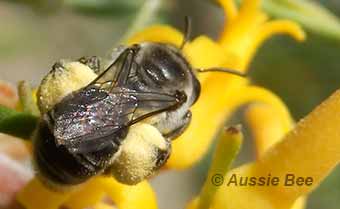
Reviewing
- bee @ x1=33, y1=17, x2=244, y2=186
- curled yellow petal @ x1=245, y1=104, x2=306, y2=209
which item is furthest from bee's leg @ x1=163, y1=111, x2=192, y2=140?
curled yellow petal @ x1=245, y1=104, x2=306, y2=209

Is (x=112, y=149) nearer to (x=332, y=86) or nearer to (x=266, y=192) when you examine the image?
(x=266, y=192)

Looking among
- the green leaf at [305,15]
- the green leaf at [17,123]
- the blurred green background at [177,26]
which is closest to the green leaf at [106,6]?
the blurred green background at [177,26]

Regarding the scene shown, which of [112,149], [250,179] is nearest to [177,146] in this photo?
[250,179]

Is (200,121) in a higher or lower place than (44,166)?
lower

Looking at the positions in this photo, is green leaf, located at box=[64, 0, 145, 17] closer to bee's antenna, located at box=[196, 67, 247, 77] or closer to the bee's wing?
bee's antenna, located at box=[196, 67, 247, 77]

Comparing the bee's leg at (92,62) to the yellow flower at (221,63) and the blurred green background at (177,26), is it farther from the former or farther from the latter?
the blurred green background at (177,26)

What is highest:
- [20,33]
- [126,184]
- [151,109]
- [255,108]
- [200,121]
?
[151,109]

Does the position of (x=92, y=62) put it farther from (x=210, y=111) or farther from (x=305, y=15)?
(x=305, y=15)

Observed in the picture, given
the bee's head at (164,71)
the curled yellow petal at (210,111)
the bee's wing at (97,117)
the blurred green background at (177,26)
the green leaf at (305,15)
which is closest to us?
the bee's wing at (97,117)
